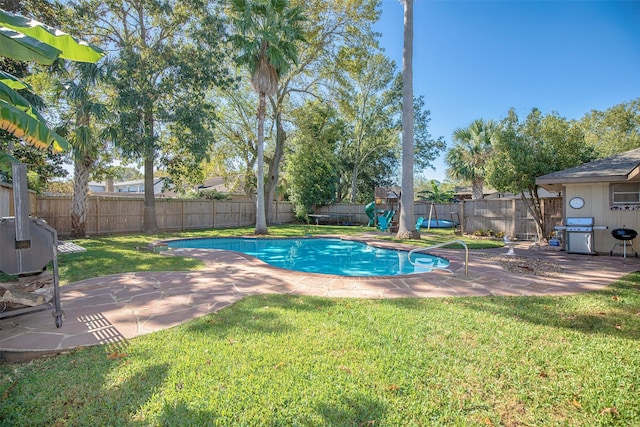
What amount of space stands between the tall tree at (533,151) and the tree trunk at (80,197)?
55.2 ft

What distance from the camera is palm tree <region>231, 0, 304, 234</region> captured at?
1326 centimetres

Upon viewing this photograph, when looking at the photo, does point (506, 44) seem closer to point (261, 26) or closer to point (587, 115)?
point (261, 26)

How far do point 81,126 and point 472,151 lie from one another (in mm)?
24230

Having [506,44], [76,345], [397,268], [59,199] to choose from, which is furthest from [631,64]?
[59,199]

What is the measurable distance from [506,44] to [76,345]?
59.0 ft

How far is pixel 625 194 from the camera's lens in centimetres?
897

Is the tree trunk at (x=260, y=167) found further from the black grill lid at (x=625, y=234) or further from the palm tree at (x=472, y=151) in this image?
the palm tree at (x=472, y=151)

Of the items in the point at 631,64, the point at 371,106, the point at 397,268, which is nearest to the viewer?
the point at 397,268

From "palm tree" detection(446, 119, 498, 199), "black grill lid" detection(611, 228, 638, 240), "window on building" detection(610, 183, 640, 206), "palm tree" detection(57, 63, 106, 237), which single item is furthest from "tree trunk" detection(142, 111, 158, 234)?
"palm tree" detection(446, 119, 498, 199)

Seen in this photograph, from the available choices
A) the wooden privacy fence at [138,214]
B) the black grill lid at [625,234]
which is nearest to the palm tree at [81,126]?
the wooden privacy fence at [138,214]

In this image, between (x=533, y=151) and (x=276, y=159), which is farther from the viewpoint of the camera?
(x=276, y=159)

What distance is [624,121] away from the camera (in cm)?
2378

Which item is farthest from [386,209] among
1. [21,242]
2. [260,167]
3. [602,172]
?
[21,242]

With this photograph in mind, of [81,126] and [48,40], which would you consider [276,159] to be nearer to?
[81,126]
